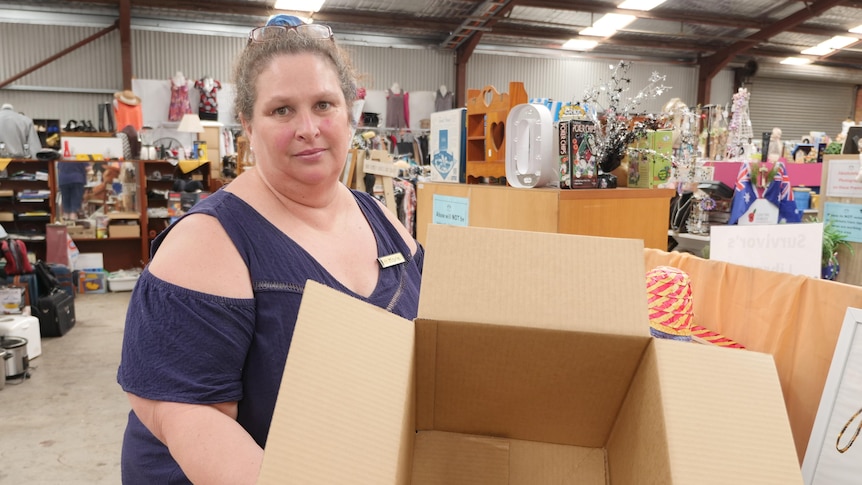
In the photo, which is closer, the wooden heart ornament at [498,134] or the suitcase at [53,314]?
the wooden heart ornament at [498,134]

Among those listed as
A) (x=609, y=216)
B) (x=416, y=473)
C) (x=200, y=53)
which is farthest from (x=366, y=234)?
(x=200, y=53)

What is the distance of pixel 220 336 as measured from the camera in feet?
3.22

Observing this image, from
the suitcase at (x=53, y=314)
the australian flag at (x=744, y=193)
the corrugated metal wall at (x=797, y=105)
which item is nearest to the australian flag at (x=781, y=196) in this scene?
the australian flag at (x=744, y=193)

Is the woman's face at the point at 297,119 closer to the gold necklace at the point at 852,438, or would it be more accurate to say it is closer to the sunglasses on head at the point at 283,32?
the sunglasses on head at the point at 283,32

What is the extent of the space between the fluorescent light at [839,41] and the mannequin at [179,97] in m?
13.8

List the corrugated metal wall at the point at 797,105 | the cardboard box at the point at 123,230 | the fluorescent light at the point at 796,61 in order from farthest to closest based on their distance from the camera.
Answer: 1. the corrugated metal wall at the point at 797,105
2. the fluorescent light at the point at 796,61
3. the cardboard box at the point at 123,230

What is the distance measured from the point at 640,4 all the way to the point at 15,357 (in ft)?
34.3

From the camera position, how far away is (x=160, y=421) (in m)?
0.94

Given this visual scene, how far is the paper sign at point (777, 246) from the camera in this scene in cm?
154

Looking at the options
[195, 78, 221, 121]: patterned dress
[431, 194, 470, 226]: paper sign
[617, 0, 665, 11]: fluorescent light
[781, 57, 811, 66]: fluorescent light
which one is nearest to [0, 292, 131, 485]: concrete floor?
[431, 194, 470, 226]: paper sign

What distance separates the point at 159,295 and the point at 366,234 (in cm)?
53

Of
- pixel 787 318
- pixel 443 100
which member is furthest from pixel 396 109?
pixel 787 318

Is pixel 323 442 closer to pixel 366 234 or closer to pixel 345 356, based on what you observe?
pixel 345 356

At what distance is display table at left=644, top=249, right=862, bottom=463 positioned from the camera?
3.99 ft
